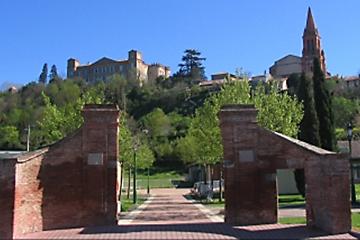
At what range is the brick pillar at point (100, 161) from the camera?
17.6 m

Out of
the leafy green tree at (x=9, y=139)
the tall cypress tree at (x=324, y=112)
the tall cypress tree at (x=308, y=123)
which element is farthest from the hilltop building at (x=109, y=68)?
A: the tall cypress tree at (x=324, y=112)

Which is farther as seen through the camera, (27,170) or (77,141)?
(77,141)

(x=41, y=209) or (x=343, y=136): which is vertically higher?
(x=343, y=136)

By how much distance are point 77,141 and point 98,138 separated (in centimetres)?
79

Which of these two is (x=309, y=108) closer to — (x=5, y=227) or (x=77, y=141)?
(x=77, y=141)

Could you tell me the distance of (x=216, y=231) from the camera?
15.9 m

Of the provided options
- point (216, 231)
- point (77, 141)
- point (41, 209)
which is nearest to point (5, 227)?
point (41, 209)

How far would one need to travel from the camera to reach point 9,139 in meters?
89.3

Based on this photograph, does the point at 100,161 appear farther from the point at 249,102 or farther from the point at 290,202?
the point at 290,202

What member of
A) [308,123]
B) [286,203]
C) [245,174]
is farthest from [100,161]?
[308,123]

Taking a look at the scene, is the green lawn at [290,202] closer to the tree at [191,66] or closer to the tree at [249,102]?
the tree at [249,102]

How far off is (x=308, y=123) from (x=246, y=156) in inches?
729

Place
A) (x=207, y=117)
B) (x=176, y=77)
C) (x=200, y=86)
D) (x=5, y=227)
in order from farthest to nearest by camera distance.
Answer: (x=176, y=77), (x=200, y=86), (x=207, y=117), (x=5, y=227)

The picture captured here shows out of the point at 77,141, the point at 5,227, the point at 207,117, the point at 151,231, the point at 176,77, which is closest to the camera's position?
the point at 5,227
